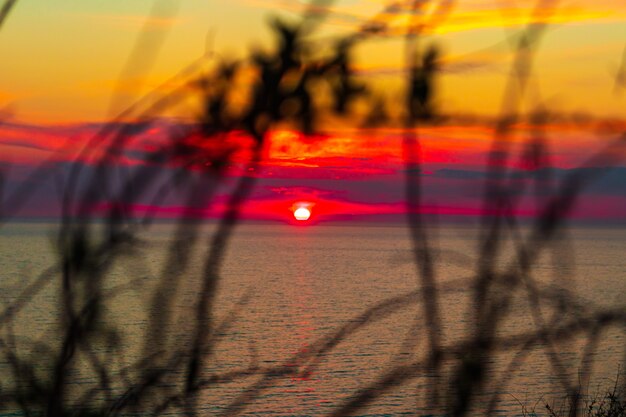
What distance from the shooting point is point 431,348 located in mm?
1347

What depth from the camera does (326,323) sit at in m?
57.5

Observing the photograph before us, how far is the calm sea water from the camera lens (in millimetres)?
1655

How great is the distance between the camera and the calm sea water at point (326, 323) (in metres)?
1.66

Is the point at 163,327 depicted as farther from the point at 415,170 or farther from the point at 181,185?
the point at 415,170

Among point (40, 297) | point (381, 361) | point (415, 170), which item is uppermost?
point (40, 297)

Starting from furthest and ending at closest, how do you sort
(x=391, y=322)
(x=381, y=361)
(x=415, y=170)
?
1. (x=391, y=322)
2. (x=381, y=361)
3. (x=415, y=170)

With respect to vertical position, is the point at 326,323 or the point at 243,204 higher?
the point at 326,323

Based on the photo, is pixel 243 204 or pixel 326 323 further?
pixel 326 323

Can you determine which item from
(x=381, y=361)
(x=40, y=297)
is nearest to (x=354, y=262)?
(x=40, y=297)

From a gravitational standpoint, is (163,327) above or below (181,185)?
below

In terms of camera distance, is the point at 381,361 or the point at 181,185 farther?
the point at 381,361

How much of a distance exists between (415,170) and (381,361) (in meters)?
41.4

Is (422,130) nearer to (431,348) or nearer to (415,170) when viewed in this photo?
(415,170)

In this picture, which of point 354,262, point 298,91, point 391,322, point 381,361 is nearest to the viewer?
point 298,91
